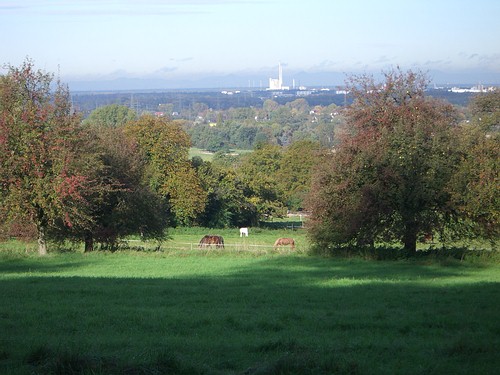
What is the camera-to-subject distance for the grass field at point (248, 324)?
8.12 meters

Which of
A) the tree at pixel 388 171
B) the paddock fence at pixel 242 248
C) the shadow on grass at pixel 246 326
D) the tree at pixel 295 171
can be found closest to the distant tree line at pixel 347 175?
the tree at pixel 388 171

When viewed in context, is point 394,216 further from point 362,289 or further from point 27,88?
point 27,88

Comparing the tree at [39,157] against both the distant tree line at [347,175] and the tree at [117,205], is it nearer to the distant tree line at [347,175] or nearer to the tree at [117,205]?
the distant tree line at [347,175]

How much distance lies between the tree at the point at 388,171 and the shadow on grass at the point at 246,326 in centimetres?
1097

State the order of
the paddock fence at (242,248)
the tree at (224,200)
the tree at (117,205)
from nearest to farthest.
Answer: the tree at (117,205), the paddock fence at (242,248), the tree at (224,200)

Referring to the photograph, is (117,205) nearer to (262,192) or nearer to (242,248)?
(242,248)

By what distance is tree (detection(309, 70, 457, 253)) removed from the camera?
3158 centimetres

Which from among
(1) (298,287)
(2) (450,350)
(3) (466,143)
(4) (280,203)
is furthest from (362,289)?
(4) (280,203)

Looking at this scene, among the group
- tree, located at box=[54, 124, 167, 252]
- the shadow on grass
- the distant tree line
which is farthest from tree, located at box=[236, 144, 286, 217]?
the shadow on grass

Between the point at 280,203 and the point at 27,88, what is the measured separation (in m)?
49.0

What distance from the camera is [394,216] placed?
32500mm

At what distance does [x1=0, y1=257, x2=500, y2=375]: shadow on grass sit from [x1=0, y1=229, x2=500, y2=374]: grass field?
0.07 ft

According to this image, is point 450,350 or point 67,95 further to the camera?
point 67,95

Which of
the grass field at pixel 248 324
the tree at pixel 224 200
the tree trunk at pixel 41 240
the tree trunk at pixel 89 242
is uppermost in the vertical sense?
the grass field at pixel 248 324
